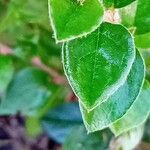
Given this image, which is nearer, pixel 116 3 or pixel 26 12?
pixel 116 3

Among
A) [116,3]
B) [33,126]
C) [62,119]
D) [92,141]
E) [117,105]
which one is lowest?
[33,126]

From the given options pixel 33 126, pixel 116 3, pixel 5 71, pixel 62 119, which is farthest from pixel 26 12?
pixel 116 3

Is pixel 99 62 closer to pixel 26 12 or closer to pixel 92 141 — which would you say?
pixel 92 141

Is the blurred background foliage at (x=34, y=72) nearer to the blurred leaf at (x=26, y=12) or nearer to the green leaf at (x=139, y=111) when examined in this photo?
the blurred leaf at (x=26, y=12)

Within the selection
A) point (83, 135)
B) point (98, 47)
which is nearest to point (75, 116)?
point (83, 135)

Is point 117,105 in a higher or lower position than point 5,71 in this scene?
higher

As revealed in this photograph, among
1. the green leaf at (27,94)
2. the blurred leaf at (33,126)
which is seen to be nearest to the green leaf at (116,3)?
the green leaf at (27,94)
